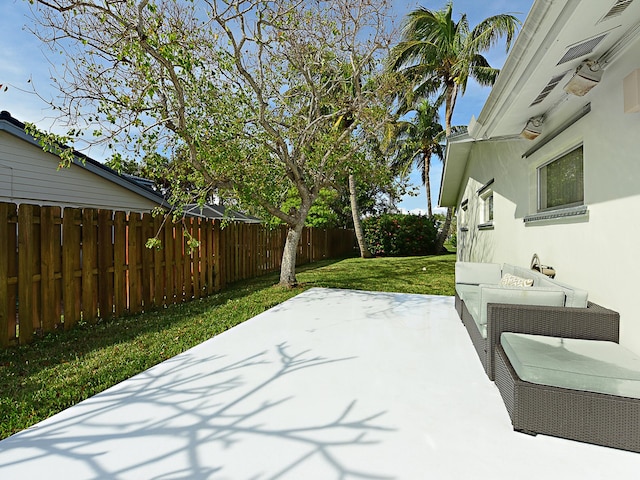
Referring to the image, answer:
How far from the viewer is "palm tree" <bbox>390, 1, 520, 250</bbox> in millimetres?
13938

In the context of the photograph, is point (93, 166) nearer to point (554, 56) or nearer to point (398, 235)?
point (554, 56)

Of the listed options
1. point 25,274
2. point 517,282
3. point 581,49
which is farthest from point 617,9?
point 25,274

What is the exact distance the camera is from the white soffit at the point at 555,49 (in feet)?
7.16

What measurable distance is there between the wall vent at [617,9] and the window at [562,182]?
5.56ft

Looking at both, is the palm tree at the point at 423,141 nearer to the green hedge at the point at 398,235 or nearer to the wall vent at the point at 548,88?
the green hedge at the point at 398,235

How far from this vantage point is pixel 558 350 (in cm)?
251

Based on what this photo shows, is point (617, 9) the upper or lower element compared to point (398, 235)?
upper

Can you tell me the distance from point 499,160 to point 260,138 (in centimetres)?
502

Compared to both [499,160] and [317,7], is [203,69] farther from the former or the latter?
[499,160]

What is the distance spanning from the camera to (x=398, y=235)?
1856 centimetres

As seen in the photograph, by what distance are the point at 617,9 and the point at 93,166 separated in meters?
10.2

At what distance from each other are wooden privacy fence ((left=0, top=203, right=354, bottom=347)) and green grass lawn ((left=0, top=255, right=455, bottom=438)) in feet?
0.88

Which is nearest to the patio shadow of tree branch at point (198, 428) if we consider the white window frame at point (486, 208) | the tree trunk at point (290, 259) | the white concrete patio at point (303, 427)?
the white concrete patio at point (303, 427)

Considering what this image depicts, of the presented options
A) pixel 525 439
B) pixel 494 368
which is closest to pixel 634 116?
pixel 494 368
